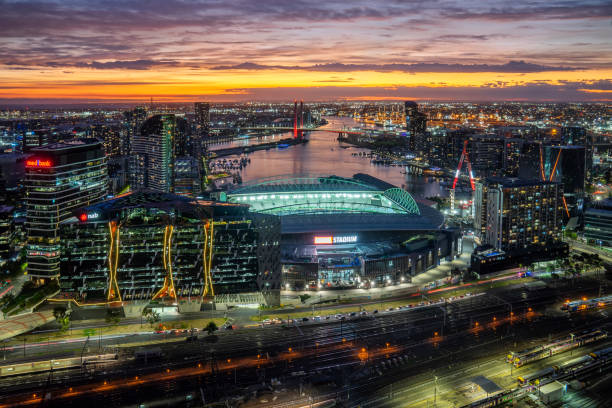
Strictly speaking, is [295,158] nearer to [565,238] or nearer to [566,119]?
[565,238]

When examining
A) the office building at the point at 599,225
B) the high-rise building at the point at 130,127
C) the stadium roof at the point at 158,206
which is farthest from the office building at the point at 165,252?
the high-rise building at the point at 130,127

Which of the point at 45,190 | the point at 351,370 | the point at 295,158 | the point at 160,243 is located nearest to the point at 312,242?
the point at 160,243

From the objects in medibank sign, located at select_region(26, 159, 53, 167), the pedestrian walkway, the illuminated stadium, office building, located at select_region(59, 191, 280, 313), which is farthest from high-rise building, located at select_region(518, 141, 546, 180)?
the pedestrian walkway

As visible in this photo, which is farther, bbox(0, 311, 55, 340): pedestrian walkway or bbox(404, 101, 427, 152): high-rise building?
bbox(404, 101, 427, 152): high-rise building

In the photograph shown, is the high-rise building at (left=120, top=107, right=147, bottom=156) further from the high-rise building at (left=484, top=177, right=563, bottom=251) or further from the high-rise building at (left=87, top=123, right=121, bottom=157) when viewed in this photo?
the high-rise building at (left=484, top=177, right=563, bottom=251)

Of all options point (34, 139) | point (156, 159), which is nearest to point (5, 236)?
point (156, 159)

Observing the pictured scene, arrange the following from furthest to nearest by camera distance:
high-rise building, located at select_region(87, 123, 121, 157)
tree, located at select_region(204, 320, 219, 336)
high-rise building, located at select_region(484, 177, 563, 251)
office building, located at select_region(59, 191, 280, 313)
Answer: high-rise building, located at select_region(87, 123, 121, 157)
high-rise building, located at select_region(484, 177, 563, 251)
office building, located at select_region(59, 191, 280, 313)
tree, located at select_region(204, 320, 219, 336)
